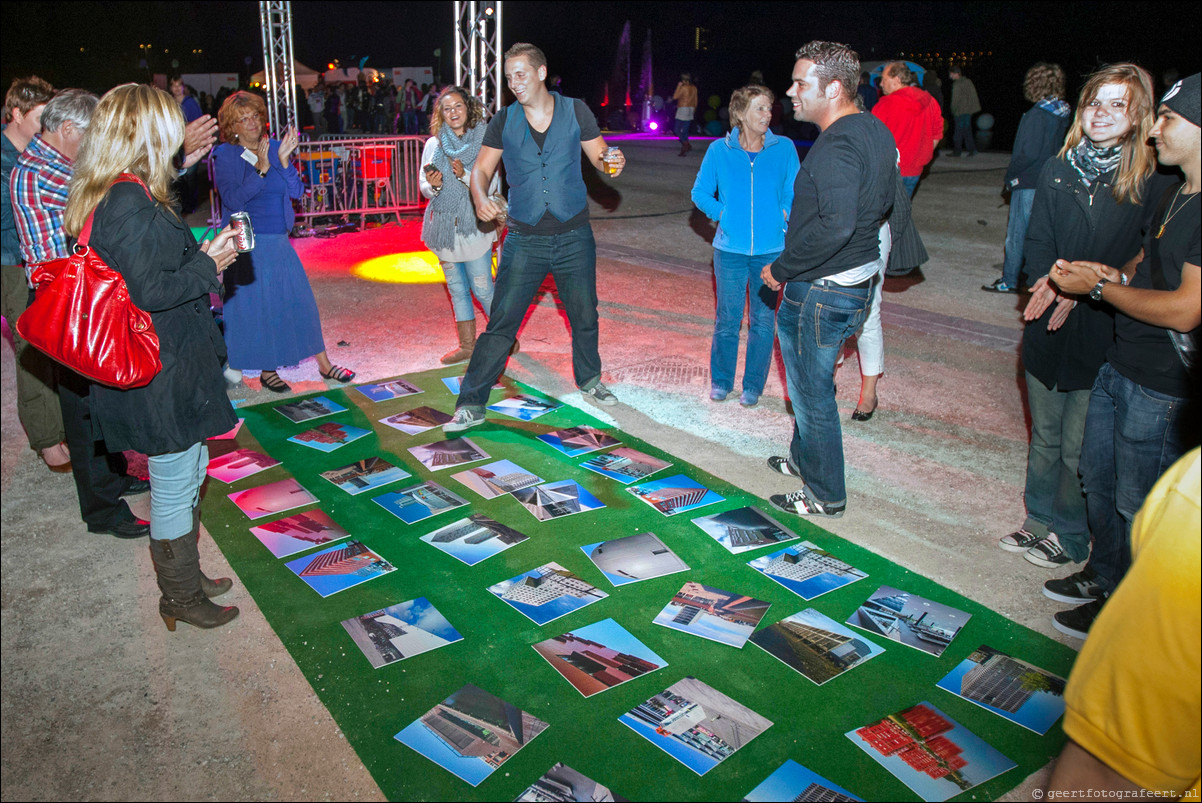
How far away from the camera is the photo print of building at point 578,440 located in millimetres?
4598

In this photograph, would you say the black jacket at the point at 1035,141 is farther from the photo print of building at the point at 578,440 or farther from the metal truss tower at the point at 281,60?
the metal truss tower at the point at 281,60

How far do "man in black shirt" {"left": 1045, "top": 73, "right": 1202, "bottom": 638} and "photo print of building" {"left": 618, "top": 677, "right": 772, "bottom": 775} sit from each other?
4.58 ft

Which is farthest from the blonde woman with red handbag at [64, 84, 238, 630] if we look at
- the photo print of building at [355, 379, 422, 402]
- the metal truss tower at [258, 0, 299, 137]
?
the metal truss tower at [258, 0, 299, 137]

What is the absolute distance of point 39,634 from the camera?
3.00 metres

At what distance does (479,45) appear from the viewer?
28.2 feet

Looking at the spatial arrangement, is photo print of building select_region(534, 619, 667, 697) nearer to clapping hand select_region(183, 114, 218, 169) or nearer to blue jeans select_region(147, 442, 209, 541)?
blue jeans select_region(147, 442, 209, 541)

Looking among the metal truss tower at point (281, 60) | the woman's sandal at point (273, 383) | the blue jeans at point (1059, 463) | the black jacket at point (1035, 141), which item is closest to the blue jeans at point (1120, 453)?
the blue jeans at point (1059, 463)

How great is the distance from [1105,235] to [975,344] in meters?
3.76

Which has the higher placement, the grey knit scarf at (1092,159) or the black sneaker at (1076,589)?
the grey knit scarf at (1092,159)

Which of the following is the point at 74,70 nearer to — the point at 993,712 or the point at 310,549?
the point at 310,549

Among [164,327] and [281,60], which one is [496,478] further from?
[281,60]

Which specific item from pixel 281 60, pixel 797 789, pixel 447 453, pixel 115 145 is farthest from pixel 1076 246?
pixel 281 60

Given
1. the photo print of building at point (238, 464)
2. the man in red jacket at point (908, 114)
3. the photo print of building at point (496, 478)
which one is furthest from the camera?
the man in red jacket at point (908, 114)

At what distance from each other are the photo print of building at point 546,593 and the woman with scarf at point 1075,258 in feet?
6.20
